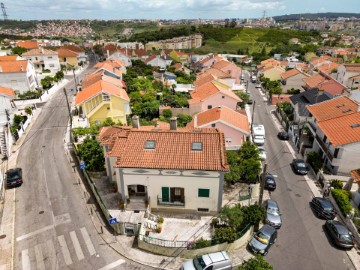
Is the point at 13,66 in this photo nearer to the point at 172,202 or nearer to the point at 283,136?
the point at 172,202

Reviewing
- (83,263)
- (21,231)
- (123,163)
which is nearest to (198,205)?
(123,163)

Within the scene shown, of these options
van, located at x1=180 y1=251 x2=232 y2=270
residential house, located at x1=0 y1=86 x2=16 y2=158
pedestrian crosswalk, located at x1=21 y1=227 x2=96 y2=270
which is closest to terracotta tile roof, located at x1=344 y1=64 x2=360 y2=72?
van, located at x1=180 y1=251 x2=232 y2=270

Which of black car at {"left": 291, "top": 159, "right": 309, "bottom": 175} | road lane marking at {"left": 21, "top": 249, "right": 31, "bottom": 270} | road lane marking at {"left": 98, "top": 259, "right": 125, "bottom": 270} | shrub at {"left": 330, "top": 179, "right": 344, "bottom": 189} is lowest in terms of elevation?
black car at {"left": 291, "top": 159, "right": 309, "bottom": 175}

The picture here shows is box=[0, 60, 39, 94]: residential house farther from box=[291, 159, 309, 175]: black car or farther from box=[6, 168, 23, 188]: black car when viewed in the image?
box=[291, 159, 309, 175]: black car

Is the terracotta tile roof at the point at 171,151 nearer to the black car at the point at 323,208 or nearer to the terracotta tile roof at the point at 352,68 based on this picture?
the black car at the point at 323,208

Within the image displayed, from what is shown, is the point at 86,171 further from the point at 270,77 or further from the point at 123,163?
the point at 270,77
